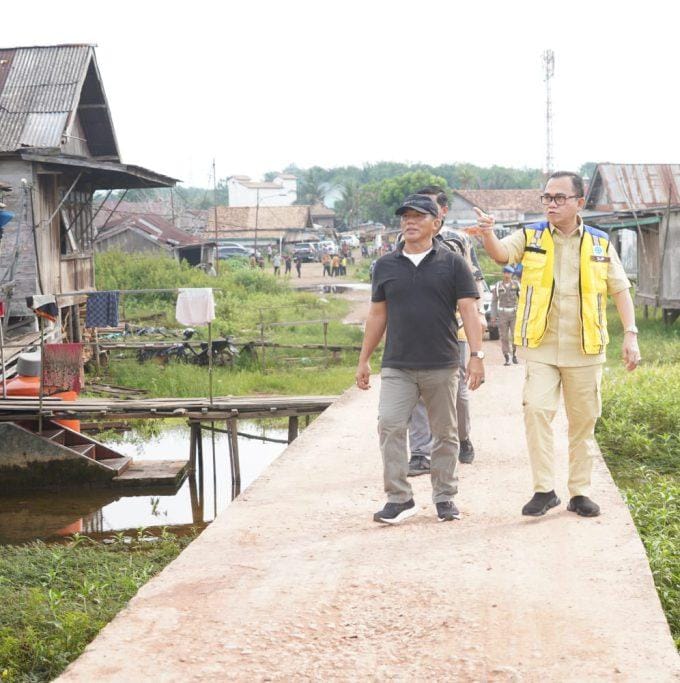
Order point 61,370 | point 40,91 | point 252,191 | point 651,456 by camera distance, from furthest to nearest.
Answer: point 252,191, point 40,91, point 61,370, point 651,456

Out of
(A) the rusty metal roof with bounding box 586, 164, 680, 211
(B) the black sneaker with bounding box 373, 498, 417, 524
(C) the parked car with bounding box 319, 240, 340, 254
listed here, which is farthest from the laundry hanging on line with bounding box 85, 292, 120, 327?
(C) the parked car with bounding box 319, 240, 340, 254

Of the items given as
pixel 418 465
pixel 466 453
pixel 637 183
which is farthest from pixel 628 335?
pixel 637 183

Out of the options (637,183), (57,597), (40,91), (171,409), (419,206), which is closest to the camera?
(419,206)

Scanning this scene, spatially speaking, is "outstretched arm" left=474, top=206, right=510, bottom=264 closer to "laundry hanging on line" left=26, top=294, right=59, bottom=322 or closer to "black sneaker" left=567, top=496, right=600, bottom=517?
"black sneaker" left=567, top=496, right=600, bottom=517

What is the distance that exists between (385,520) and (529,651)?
1.97 m

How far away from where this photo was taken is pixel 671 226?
23250 millimetres

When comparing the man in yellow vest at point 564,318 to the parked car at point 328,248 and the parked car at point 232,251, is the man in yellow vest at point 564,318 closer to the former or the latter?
the parked car at point 232,251

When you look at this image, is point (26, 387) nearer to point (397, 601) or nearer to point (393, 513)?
point (393, 513)

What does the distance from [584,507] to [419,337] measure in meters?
1.31

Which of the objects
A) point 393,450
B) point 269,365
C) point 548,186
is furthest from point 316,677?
point 269,365

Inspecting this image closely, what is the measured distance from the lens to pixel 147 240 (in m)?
47.2

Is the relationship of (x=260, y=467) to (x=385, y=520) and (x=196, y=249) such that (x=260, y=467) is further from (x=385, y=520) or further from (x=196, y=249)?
(x=196, y=249)

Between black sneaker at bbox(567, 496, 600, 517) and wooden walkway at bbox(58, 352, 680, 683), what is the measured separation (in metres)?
0.05

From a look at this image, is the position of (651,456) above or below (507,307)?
below
